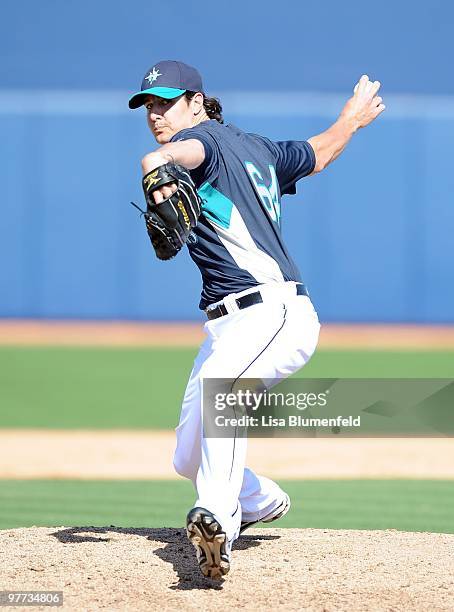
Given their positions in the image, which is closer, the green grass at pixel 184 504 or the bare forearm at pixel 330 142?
the bare forearm at pixel 330 142

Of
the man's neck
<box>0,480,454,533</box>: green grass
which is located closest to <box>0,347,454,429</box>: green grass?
<box>0,480,454,533</box>: green grass

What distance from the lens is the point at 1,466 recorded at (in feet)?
22.5

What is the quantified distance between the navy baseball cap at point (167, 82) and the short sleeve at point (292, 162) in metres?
0.41

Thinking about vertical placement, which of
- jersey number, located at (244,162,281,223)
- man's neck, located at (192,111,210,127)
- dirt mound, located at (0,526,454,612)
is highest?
man's neck, located at (192,111,210,127)

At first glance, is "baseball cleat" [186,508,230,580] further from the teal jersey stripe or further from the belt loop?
the teal jersey stripe

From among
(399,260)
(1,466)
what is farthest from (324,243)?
(1,466)

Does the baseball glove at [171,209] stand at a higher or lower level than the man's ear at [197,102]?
lower

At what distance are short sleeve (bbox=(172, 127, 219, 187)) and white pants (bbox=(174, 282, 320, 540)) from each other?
0.42m

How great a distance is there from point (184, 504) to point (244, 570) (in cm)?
209

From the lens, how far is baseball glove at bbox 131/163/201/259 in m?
2.89

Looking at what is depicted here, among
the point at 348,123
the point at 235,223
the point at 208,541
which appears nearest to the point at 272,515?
the point at 208,541

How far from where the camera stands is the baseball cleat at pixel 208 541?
3.04m

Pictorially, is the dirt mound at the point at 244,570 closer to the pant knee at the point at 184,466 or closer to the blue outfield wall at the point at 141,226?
the pant knee at the point at 184,466

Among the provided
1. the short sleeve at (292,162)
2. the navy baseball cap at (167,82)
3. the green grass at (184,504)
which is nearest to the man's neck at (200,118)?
the navy baseball cap at (167,82)
